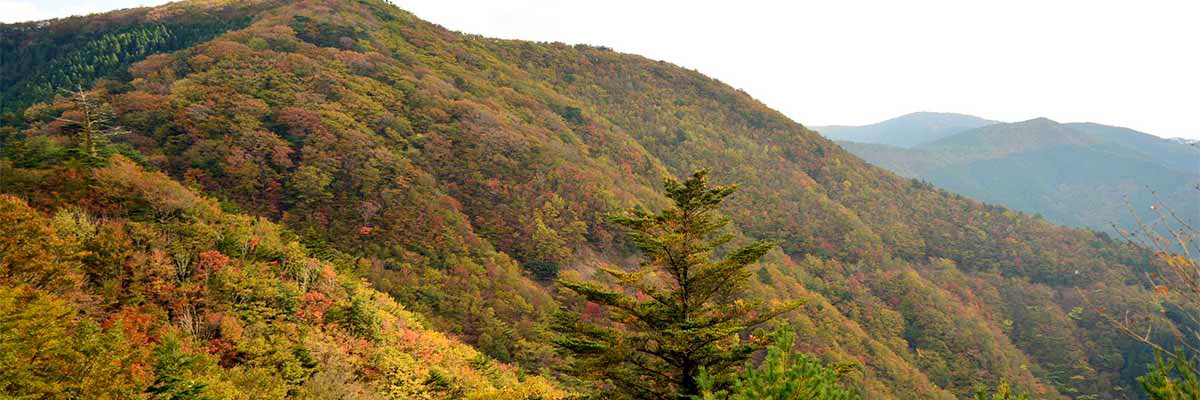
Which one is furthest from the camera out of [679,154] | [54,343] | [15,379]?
[679,154]

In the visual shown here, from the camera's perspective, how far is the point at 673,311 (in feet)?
41.0

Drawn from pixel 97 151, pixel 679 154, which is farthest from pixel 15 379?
pixel 679 154

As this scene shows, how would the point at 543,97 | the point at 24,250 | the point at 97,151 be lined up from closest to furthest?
the point at 24,250, the point at 97,151, the point at 543,97

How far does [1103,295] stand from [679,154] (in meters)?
66.8

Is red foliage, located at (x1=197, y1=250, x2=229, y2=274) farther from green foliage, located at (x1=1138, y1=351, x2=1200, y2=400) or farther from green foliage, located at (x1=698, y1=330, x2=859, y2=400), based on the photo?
green foliage, located at (x1=1138, y1=351, x2=1200, y2=400)

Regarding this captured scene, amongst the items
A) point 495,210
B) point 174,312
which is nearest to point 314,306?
point 174,312

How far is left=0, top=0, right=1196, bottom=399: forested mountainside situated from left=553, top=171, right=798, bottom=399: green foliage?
131 centimetres

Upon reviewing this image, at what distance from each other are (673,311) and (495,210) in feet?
110

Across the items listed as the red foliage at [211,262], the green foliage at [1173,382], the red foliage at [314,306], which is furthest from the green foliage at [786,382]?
the red foliage at [211,262]

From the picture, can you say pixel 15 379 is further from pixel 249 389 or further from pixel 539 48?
pixel 539 48

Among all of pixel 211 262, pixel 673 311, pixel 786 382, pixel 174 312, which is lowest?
pixel 174 312

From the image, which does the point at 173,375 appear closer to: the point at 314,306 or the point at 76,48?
the point at 314,306

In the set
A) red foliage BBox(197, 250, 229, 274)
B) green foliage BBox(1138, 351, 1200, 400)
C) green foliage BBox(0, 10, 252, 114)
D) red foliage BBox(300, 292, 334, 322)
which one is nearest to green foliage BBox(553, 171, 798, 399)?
green foliage BBox(1138, 351, 1200, 400)

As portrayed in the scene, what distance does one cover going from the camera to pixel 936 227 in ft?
277
